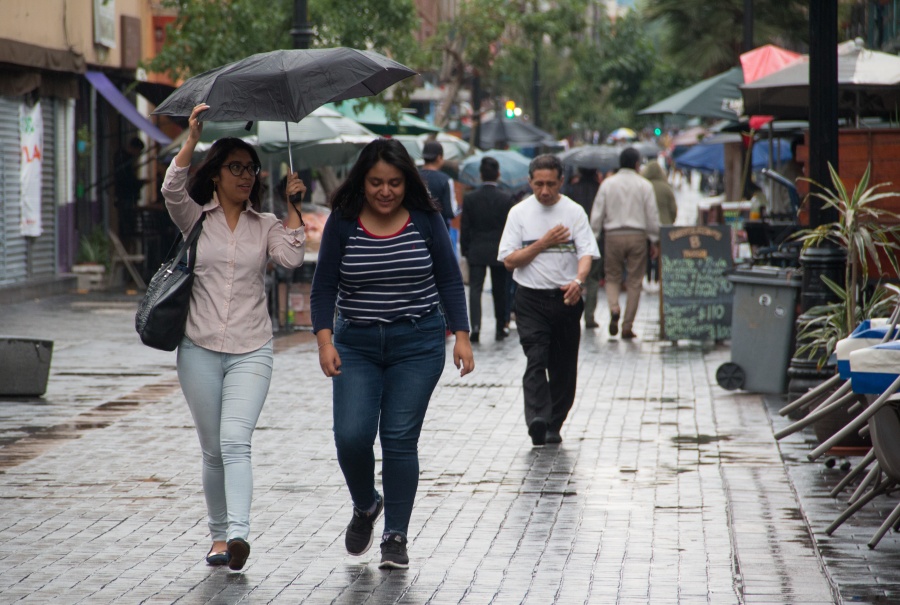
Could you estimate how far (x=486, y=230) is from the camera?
15727 millimetres

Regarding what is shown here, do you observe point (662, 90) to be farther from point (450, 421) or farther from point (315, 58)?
point (315, 58)

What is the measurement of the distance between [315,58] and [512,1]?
76.6 ft

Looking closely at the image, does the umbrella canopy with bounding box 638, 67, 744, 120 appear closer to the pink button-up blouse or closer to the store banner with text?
the store banner with text

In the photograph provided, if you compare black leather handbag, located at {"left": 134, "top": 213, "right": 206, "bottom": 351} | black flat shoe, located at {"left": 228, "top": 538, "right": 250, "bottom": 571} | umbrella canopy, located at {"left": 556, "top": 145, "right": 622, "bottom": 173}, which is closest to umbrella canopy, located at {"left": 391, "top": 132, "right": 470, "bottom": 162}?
umbrella canopy, located at {"left": 556, "top": 145, "right": 622, "bottom": 173}

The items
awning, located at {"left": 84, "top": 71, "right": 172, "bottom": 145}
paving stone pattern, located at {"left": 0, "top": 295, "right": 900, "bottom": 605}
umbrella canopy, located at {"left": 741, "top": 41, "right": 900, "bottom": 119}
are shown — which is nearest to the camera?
paving stone pattern, located at {"left": 0, "top": 295, "right": 900, "bottom": 605}

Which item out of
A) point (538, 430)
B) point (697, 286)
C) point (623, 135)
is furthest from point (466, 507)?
point (623, 135)

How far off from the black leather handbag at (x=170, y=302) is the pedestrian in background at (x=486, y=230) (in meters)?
9.53

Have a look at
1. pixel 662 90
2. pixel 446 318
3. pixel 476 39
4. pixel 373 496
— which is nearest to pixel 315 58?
pixel 446 318

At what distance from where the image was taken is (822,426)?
28.1 ft

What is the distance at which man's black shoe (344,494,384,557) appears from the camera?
6273mm

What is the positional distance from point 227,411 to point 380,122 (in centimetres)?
1781

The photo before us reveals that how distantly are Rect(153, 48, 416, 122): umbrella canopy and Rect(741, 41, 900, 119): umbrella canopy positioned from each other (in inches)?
285

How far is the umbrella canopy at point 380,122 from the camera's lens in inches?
905

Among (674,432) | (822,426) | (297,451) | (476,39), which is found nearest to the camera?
(822,426)
